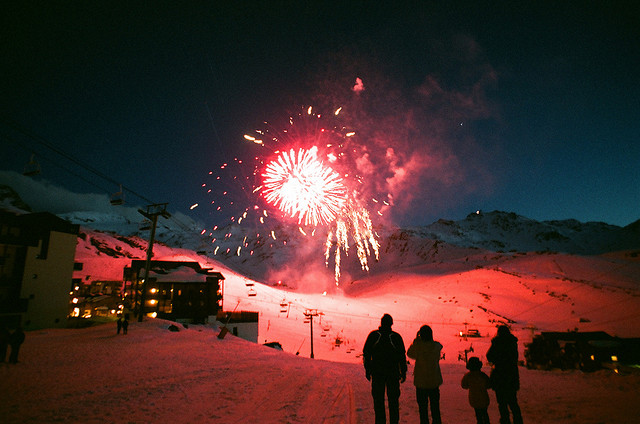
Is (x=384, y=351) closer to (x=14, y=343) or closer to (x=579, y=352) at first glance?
(x=14, y=343)

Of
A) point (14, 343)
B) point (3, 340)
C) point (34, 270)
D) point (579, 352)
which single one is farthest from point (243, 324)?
point (579, 352)

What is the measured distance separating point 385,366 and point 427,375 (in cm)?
93

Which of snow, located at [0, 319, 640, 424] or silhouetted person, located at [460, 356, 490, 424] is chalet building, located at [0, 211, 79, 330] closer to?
snow, located at [0, 319, 640, 424]

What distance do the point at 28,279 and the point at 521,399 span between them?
4186 centimetres

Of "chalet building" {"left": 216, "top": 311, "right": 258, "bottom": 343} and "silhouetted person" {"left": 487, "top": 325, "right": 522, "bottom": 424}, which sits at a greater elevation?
"silhouetted person" {"left": 487, "top": 325, "right": 522, "bottom": 424}

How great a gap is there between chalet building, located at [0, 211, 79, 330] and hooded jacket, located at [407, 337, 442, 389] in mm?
37220

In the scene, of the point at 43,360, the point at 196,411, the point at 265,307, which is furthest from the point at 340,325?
the point at 196,411

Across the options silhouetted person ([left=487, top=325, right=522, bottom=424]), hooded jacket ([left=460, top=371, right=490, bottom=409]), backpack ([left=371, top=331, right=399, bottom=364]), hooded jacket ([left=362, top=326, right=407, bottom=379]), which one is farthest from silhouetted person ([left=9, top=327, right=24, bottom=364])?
silhouetted person ([left=487, top=325, right=522, bottom=424])

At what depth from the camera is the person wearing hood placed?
602 centimetres

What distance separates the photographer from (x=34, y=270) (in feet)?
102

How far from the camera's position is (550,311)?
59.5m

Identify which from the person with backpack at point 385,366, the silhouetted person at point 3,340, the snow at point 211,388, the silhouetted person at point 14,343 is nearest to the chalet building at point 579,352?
the snow at point 211,388

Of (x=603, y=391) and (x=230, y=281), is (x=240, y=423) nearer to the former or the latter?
(x=603, y=391)

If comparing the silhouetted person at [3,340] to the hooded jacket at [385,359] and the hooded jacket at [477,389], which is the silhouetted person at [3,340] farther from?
the hooded jacket at [477,389]
